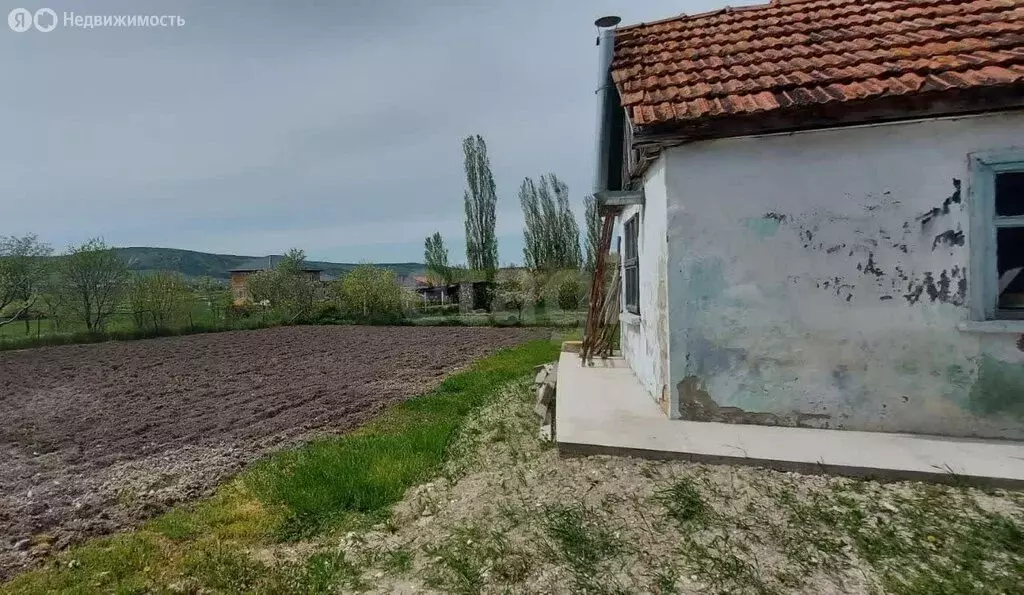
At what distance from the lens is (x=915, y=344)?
13.4 ft

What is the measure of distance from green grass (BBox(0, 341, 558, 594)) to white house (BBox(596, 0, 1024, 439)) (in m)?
2.82

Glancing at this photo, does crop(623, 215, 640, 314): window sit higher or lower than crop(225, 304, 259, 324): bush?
higher

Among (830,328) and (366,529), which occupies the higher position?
(830,328)

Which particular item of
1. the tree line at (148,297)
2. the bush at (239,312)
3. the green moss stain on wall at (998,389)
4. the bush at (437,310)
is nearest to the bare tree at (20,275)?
the tree line at (148,297)

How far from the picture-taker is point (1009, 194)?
412 centimetres

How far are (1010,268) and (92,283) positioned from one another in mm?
31816

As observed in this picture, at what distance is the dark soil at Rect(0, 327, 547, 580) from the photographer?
4.48 m

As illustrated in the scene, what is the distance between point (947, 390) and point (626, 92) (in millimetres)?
3931

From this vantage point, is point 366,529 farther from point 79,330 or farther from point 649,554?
point 79,330

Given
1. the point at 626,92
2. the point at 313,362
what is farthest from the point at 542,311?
the point at 626,92

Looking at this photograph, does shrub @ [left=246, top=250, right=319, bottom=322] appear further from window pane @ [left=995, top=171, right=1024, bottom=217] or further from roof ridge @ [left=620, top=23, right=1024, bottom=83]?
window pane @ [left=995, top=171, right=1024, bottom=217]

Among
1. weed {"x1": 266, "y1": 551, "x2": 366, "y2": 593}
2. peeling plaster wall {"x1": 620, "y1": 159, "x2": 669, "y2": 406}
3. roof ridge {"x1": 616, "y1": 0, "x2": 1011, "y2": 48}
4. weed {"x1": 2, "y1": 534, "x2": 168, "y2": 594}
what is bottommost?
weed {"x1": 2, "y1": 534, "x2": 168, "y2": 594}

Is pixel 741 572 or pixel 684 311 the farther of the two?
pixel 684 311

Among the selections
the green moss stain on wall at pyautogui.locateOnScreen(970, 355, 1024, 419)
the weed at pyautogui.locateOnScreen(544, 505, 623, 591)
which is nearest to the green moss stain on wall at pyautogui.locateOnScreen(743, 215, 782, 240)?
the green moss stain on wall at pyautogui.locateOnScreen(970, 355, 1024, 419)
